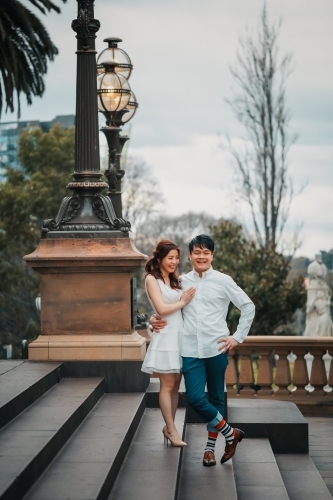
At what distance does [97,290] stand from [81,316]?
317 millimetres

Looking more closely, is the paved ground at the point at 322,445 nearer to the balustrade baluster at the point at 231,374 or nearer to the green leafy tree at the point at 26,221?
the balustrade baluster at the point at 231,374

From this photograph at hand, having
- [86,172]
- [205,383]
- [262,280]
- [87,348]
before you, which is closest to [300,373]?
[87,348]

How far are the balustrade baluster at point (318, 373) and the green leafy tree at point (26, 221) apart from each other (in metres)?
28.0

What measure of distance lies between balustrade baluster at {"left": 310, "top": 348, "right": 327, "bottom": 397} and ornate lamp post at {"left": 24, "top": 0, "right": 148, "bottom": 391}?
3599mm

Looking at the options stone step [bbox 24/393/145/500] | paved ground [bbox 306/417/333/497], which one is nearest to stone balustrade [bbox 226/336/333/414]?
paved ground [bbox 306/417/333/497]

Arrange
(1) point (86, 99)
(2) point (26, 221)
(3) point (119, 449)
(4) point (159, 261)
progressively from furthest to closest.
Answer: (2) point (26, 221), (1) point (86, 99), (4) point (159, 261), (3) point (119, 449)

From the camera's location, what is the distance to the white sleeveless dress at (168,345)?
739cm

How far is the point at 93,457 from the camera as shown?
681 cm

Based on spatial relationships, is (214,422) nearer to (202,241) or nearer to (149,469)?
(149,469)

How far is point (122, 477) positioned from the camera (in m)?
6.91

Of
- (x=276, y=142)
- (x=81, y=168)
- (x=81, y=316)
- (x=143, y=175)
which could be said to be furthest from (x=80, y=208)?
(x=143, y=175)

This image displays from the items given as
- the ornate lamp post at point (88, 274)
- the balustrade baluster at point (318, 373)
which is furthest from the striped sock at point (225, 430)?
the balustrade baluster at point (318, 373)

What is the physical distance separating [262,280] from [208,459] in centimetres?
2356

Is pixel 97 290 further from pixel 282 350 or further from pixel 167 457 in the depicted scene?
pixel 282 350
